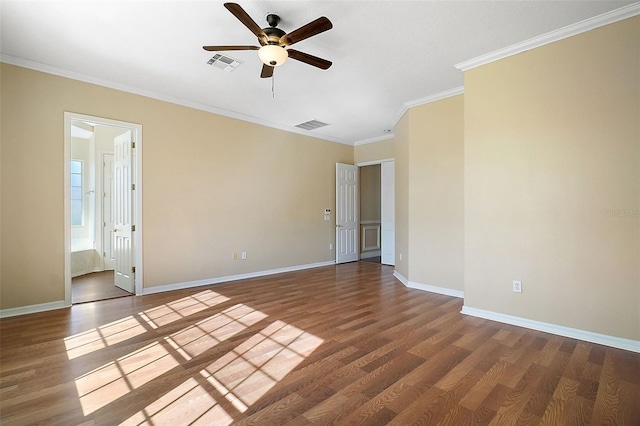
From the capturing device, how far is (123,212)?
4.65 meters

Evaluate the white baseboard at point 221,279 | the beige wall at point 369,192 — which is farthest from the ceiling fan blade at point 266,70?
the beige wall at point 369,192

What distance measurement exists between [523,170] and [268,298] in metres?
3.58

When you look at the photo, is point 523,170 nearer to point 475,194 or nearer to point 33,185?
point 475,194

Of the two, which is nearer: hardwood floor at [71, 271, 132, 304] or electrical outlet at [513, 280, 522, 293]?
electrical outlet at [513, 280, 522, 293]

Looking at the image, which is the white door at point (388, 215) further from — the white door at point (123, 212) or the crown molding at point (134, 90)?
the white door at point (123, 212)

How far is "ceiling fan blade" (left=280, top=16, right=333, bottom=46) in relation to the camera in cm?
231

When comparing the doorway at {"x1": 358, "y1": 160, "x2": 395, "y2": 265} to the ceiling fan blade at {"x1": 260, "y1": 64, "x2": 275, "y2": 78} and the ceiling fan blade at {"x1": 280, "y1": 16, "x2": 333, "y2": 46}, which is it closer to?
the ceiling fan blade at {"x1": 260, "y1": 64, "x2": 275, "y2": 78}

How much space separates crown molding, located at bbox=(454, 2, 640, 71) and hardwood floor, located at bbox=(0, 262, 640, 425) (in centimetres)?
300

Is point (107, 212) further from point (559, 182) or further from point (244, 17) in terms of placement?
point (559, 182)

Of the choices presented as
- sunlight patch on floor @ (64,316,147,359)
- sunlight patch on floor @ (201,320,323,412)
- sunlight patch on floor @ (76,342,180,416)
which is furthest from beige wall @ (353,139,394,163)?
sunlight patch on floor @ (76,342,180,416)

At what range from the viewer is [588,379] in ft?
7.18

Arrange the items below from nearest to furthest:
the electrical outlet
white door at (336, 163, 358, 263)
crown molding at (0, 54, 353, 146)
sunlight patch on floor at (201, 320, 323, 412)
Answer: sunlight patch on floor at (201, 320, 323, 412) → the electrical outlet → crown molding at (0, 54, 353, 146) → white door at (336, 163, 358, 263)

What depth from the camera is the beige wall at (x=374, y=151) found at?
Result: 6.91 meters

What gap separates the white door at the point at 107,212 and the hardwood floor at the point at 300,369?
300 cm
